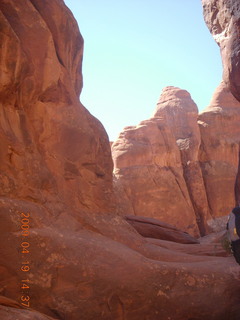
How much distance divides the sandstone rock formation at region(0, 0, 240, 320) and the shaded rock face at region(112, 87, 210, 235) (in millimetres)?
10930

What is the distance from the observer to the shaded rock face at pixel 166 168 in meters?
21.8

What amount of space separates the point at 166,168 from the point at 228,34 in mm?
14474

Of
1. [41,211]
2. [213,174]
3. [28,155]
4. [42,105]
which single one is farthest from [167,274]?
[213,174]

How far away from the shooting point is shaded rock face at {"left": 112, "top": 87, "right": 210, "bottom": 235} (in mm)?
21781

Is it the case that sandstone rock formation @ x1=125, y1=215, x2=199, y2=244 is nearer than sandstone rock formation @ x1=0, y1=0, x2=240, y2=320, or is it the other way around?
sandstone rock formation @ x1=0, y1=0, x2=240, y2=320

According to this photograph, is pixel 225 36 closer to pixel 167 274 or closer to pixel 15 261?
pixel 167 274

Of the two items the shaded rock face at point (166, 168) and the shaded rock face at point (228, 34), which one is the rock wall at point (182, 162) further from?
the shaded rock face at point (228, 34)

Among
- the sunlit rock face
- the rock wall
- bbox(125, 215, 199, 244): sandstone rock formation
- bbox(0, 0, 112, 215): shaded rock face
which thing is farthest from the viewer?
the sunlit rock face

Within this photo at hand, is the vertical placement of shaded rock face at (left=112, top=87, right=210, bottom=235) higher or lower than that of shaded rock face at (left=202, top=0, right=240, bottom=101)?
lower

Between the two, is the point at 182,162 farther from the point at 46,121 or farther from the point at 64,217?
the point at 64,217

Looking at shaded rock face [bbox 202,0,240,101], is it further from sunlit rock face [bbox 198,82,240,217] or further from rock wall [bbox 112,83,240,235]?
sunlit rock face [bbox 198,82,240,217]

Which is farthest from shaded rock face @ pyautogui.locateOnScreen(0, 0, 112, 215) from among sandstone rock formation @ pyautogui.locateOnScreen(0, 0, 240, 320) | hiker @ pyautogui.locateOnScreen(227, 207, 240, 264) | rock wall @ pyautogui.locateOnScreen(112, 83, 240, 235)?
rock wall @ pyautogui.locateOnScreen(112, 83, 240, 235)

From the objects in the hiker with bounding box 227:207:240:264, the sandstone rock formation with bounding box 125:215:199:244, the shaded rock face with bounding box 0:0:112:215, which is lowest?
the sandstone rock formation with bounding box 125:215:199:244

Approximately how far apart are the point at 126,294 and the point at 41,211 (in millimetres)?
2072
